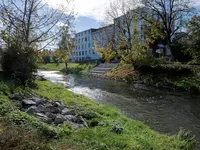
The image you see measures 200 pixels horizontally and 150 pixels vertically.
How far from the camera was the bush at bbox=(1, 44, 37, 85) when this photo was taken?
38.3ft

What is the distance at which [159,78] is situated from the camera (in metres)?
19.9

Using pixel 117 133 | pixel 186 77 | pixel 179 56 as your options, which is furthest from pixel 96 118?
pixel 179 56

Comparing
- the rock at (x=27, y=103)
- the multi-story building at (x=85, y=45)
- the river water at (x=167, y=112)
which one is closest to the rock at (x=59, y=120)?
the rock at (x=27, y=103)

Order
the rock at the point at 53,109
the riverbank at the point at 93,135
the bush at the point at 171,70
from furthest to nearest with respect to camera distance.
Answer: the bush at the point at 171,70
the rock at the point at 53,109
the riverbank at the point at 93,135

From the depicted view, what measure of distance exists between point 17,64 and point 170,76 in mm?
14005

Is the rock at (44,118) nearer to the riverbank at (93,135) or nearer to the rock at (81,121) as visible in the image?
the riverbank at (93,135)

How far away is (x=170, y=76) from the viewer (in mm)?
19594

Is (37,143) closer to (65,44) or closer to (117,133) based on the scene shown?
(117,133)

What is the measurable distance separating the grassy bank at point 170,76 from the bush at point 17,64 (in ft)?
38.1

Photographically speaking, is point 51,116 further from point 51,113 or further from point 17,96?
point 17,96

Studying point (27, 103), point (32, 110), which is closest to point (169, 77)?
point (27, 103)

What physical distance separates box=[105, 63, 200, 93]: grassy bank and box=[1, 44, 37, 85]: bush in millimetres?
11623

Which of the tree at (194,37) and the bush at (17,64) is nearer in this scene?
the bush at (17,64)

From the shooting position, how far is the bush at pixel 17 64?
11.7 meters
